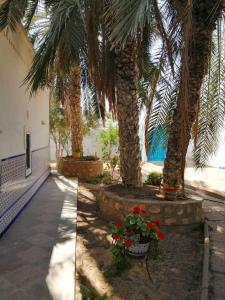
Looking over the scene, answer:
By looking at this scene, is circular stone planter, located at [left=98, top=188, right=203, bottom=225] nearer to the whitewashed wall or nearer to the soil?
the soil

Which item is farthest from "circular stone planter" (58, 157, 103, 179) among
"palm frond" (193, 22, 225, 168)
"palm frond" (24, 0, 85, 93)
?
"palm frond" (24, 0, 85, 93)

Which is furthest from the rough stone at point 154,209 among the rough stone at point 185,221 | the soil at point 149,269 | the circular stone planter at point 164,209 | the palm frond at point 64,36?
the palm frond at point 64,36

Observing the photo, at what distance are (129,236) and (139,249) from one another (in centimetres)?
30

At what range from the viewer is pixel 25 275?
418cm

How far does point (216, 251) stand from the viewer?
539cm

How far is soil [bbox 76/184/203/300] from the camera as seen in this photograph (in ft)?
14.2

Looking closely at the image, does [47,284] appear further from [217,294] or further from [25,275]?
[217,294]

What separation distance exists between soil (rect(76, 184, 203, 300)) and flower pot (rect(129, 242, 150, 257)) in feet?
0.38

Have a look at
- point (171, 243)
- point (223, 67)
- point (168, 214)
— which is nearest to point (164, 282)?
point (171, 243)

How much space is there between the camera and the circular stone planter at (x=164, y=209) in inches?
274

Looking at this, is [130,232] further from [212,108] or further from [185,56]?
[212,108]

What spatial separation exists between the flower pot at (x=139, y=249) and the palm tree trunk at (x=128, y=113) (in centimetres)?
328

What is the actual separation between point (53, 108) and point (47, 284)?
19003 mm

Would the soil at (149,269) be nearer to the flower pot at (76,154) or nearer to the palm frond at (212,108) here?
the palm frond at (212,108)
